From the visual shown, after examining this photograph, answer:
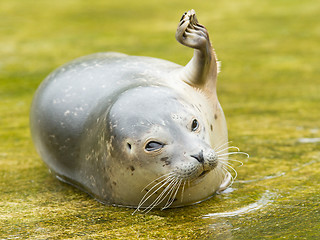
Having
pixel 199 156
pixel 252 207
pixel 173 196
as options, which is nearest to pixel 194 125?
pixel 199 156

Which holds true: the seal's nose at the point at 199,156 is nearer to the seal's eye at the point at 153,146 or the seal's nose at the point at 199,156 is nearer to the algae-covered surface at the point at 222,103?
the seal's eye at the point at 153,146

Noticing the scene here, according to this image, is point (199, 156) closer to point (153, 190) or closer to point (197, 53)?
point (153, 190)

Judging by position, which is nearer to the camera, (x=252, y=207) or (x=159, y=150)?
(x=159, y=150)

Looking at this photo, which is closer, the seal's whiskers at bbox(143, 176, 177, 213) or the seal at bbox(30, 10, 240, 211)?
the seal at bbox(30, 10, 240, 211)

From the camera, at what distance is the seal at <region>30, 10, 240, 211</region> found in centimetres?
400

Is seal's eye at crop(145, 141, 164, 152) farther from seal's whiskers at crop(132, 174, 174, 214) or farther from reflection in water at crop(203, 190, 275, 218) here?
reflection in water at crop(203, 190, 275, 218)

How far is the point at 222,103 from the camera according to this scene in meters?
7.21

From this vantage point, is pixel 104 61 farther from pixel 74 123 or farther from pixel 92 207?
pixel 92 207

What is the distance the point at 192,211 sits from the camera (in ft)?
13.8

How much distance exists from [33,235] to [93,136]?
0.89m

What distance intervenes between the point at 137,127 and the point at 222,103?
128 inches

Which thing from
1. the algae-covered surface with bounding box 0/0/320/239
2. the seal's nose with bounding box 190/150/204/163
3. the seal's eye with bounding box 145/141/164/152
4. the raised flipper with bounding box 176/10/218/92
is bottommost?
the algae-covered surface with bounding box 0/0/320/239

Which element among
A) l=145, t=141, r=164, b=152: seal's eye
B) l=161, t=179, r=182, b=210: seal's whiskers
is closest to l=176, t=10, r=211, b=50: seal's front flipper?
l=145, t=141, r=164, b=152: seal's eye

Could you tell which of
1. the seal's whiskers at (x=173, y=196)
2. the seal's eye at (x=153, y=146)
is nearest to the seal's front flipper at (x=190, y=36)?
the seal's eye at (x=153, y=146)
